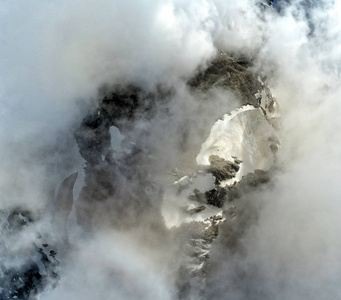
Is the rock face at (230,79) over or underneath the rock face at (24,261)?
over

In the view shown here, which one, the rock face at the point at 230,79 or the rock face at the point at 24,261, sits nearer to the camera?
the rock face at the point at 24,261

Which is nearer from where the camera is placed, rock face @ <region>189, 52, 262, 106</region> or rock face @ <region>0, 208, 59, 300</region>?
rock face @ <region>0, 208, 59, 300</region>

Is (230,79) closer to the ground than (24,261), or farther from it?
farther from it

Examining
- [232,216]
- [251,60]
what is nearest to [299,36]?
[251,60]

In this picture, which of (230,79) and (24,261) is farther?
(230,79)

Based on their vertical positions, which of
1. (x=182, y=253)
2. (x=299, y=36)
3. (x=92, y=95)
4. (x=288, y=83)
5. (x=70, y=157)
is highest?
(x=299, y=36)

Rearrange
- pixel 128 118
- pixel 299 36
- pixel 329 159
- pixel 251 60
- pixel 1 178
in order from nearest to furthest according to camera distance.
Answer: pixel 1 178 → pixel 128 118 → pixel 251 60 → pixel 329 159 → pixel 299 36

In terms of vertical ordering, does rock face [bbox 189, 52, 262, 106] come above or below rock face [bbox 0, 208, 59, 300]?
above

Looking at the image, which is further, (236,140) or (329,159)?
(329,159)

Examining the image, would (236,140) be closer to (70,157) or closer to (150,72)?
(150,72)

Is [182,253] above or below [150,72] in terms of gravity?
below

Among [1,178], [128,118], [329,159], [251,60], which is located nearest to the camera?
[1,178]
